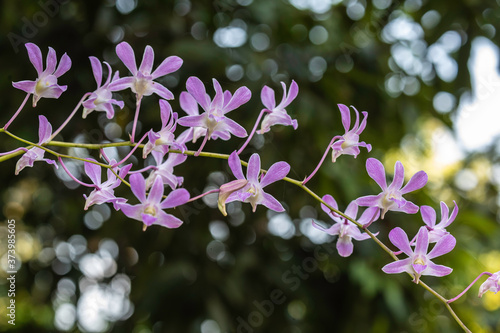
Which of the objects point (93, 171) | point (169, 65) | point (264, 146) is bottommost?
point (264, 146)

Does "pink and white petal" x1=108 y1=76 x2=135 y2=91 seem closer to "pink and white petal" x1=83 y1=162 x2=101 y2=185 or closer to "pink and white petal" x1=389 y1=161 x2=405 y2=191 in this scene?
"pink and white petal" x1=83 y1=162 x2=101 y2=185

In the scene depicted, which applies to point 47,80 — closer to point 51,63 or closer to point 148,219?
point 51,63

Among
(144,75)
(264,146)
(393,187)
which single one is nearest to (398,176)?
(393,187)

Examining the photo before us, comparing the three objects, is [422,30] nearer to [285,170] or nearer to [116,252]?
[116,252]

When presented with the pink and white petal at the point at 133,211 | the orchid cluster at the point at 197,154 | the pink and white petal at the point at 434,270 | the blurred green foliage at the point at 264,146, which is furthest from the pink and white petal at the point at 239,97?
Answer: the blurred green foliage at the point at 264,146

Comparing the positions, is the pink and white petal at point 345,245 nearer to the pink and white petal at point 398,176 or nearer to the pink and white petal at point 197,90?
the pink and white petal at point 398,176

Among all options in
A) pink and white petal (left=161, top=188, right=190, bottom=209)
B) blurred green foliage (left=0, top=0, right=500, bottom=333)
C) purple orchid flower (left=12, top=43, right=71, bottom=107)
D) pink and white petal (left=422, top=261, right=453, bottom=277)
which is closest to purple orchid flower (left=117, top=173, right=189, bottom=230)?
pink and white petal (left=161, top=188, right=190, bottom=209)

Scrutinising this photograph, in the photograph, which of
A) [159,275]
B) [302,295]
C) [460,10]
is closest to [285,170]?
[159,275]

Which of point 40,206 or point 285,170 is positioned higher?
point 285,170
